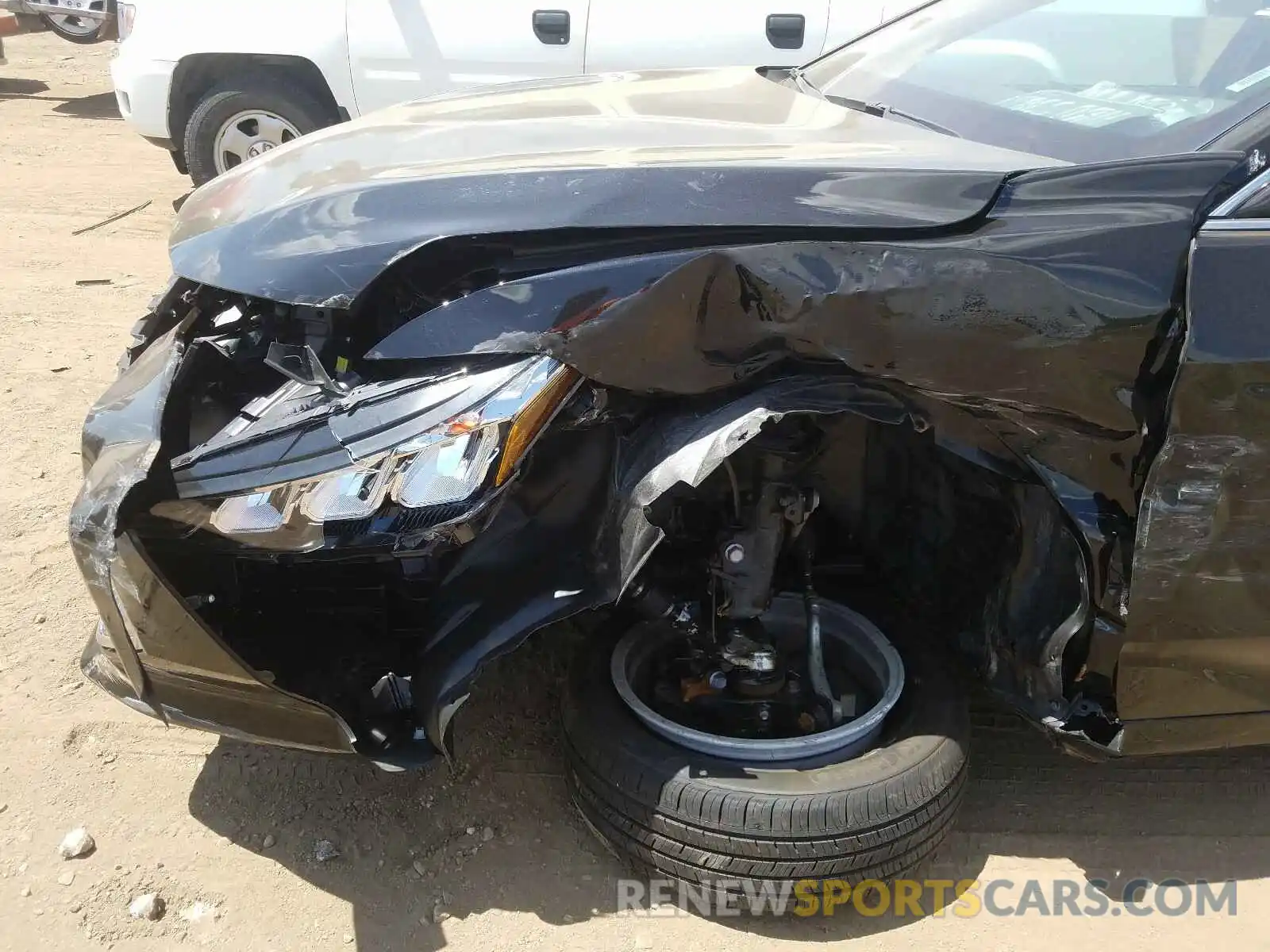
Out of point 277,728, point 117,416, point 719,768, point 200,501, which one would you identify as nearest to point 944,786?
point 719,768

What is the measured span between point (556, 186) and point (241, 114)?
4.59 m

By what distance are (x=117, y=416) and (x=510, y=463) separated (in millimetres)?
794

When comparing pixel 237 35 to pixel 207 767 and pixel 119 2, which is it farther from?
pixel 207 767

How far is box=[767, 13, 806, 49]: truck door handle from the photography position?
17.0ft

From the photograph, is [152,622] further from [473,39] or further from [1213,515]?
[473,39]

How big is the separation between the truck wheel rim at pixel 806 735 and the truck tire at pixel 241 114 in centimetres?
417

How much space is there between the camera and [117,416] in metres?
2.00

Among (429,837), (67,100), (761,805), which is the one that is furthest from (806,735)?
(67,100)

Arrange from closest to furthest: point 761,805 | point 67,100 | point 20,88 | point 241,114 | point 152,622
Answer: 1. point 152,622
2. point 761,805
3. point 241,114
4. point 67,100
5. point 20,88

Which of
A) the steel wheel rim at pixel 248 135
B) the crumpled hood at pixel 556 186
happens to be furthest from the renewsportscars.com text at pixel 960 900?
the steel wheel rim at pixel 248 135

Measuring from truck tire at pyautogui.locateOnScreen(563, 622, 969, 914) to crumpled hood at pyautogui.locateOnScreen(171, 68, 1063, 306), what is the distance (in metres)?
1.07

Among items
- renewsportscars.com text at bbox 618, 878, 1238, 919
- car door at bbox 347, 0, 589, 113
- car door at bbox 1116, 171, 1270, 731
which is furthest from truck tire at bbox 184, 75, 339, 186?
car door at bbox 1116, 171, 1270, 731

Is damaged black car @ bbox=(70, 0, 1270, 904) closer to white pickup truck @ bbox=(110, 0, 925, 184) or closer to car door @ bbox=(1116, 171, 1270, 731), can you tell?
car door @ bbox=(1116, 171, 1270, 731)

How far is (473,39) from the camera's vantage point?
17.6 feet
